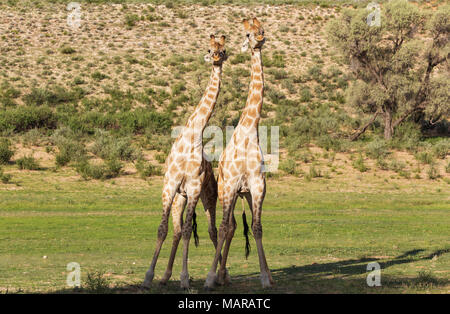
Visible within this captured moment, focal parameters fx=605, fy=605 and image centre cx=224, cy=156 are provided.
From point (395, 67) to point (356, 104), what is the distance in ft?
10.9

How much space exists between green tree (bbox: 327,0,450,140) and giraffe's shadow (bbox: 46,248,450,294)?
25684 millimetres

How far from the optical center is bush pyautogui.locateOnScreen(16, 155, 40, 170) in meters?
27.5

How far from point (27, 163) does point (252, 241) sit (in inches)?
570

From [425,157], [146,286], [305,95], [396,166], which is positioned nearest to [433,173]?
[396,166]

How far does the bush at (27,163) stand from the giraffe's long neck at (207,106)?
62.5 ft

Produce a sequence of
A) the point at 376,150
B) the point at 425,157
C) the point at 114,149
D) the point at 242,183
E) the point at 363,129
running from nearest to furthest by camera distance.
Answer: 1. the point at 242,183
2. the point at 114,149
3. the point at 425,157
4. the point at 376,150
5. the point at 363,129

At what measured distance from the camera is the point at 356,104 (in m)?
38.8

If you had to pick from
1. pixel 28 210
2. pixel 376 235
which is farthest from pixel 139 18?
pixel 376 235

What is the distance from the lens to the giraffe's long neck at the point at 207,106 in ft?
33.9

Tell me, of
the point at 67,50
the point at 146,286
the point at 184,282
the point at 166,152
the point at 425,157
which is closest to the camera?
the point at 146,286

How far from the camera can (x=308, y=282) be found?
10633mm

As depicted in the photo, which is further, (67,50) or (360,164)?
(67,50)

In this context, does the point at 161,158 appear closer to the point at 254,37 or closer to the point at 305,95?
the point at 305,95

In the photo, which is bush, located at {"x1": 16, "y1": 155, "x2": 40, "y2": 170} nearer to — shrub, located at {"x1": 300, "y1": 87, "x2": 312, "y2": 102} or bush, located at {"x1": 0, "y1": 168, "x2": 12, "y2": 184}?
bush, located at {"x1": 0, "y1": 168, "x2": 12, "y2": 184}
